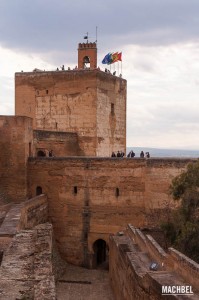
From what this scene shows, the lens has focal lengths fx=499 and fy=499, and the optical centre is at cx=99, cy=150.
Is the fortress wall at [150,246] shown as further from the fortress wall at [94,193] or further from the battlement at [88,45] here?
the battlement at [88,45]

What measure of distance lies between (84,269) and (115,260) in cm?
567

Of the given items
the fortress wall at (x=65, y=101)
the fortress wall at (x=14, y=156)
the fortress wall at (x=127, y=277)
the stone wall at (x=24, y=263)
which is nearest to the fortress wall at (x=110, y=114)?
the fortress wall at (x=65, y=101)

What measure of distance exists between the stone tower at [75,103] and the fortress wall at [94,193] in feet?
25.0

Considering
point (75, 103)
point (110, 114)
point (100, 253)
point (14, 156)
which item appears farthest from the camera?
point (110, 114)

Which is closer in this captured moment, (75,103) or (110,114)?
(75,103)

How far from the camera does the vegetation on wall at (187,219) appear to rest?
18.9m

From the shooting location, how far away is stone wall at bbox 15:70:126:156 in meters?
33.2

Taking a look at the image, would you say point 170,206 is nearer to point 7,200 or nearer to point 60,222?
point 60,222

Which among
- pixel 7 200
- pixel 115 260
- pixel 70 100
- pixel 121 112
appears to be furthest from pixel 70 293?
pixel 121 112

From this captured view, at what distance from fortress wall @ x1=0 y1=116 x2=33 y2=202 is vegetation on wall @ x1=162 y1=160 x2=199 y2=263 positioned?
8309mm

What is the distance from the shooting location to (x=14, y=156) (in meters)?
25.2

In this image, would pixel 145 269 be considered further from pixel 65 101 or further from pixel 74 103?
pixel 65 101

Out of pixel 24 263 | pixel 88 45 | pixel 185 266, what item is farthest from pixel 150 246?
pixel 88 45

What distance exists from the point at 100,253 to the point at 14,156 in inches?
283
